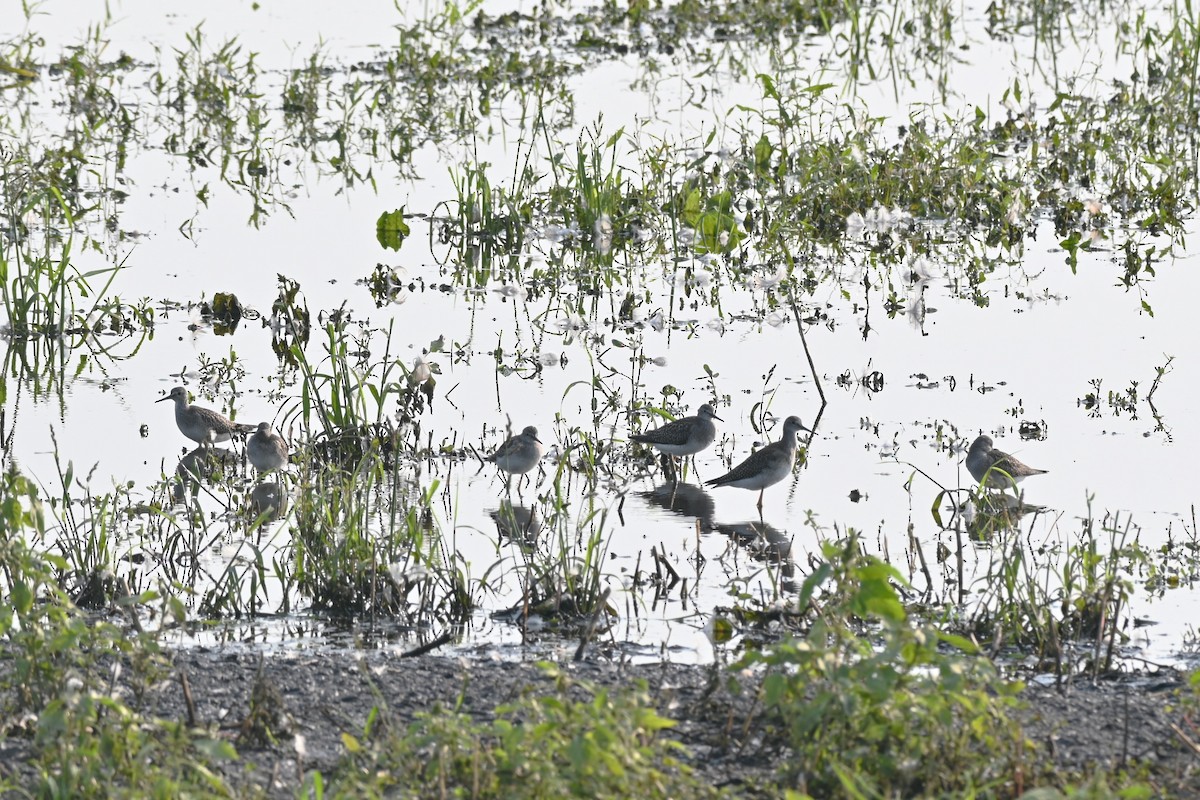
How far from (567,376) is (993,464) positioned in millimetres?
3013

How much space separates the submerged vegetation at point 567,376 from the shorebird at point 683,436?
0.18 m

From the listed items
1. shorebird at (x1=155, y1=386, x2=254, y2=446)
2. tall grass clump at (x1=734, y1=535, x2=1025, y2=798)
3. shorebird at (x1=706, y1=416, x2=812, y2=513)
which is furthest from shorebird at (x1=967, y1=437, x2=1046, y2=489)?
tall grass clump at (x1=734, y1=535, x2=1025, y2=798)

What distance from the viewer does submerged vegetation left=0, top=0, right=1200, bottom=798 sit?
4996 mm

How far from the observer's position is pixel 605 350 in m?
11.8

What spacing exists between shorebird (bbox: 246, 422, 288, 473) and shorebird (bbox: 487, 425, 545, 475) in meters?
1.20

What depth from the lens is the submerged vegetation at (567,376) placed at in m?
5.00

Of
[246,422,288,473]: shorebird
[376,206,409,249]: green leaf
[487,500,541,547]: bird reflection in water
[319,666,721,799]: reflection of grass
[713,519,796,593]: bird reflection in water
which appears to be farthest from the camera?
[376,206,409,249]: green leaf

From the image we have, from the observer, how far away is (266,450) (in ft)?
32.3

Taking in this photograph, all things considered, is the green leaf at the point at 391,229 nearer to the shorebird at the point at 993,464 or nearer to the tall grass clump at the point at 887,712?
the shorebird at the point at 993,464

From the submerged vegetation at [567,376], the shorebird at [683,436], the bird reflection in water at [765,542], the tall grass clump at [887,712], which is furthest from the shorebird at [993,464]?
the tall grass clump at [887,712]

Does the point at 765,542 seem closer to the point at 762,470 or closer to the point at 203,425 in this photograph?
the point at 762,470

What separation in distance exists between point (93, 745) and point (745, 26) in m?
17.2

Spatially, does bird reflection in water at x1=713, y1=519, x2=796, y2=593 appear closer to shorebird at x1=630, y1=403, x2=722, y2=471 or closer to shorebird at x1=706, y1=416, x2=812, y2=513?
shorebird at x1=706, y1=416, x2=812, y2=513

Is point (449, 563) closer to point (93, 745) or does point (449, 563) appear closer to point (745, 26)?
point (93, 745)
